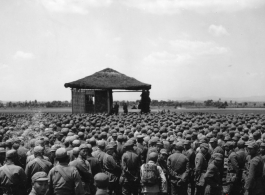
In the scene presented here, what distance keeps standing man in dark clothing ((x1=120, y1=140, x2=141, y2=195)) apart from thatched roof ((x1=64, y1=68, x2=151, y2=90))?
17.3 meters

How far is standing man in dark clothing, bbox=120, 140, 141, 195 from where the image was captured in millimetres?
7863

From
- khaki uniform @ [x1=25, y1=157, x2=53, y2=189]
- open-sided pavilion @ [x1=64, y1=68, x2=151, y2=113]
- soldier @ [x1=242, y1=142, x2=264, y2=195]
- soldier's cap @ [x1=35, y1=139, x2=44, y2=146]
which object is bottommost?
soldier @ [x1=242, y1=142, x2=264, y2=195]

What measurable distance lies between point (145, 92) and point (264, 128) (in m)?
12.6

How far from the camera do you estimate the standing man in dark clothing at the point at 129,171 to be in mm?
7863

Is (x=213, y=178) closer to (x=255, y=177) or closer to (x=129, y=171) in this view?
(x=255, y=177)

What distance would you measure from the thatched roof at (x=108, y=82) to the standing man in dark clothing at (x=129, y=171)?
682 inches

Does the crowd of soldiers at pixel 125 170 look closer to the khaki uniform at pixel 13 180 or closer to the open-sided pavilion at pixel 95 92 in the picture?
the khaki uniform at pixel 13 180

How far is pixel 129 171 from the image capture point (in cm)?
789

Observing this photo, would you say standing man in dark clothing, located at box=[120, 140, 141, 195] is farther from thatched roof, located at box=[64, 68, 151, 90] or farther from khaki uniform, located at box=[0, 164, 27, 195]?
thatched roof, located at box=[64, 68, 151, 90]

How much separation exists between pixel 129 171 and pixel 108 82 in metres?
18.9

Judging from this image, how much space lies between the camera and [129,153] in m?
7.95

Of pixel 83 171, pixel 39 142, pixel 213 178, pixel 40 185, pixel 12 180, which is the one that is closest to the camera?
pixel 40 185

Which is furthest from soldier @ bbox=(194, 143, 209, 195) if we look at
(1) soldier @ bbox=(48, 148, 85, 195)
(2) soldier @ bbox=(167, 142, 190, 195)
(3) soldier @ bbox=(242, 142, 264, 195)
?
(1) soldier @ bbox=(48, 148, 85, 195)

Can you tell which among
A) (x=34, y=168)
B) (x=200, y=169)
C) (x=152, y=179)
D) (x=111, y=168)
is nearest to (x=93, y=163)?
(x=111, y=168)
